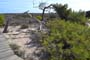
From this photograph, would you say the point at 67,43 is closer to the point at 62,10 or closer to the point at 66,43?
the point at 66,43

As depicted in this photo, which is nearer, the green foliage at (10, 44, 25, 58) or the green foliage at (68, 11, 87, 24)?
the green foliage at (10, 44, 25, 58)

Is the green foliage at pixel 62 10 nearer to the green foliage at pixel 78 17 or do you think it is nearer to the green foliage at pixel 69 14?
the green foliage at pixel 69 14

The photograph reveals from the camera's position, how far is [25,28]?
15367 millimetres

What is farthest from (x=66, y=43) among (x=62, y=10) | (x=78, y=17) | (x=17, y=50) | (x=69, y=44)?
(x=62, y=10)

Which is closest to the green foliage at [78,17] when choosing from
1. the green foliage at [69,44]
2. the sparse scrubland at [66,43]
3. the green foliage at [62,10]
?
the green foliage at [62,10]

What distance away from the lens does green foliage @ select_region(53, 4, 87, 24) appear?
1920 cm

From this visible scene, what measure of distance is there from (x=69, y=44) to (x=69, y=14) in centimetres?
961

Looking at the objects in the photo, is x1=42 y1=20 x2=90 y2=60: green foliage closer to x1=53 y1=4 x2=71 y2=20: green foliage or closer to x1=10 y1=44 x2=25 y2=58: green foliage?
x1=10 y1=44 x2=25 y2=58: green foliage

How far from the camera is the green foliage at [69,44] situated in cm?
981

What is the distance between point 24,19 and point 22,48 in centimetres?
839

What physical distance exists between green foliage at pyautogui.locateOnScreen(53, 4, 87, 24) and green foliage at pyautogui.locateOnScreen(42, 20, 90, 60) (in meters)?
6.05

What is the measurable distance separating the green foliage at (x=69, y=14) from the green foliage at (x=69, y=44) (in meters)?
6.05

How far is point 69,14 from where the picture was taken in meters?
20.5

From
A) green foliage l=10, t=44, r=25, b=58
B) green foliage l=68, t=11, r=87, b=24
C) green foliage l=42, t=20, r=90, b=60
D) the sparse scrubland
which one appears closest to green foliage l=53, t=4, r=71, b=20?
green foliage l=68, t=11, r=87, b=24
